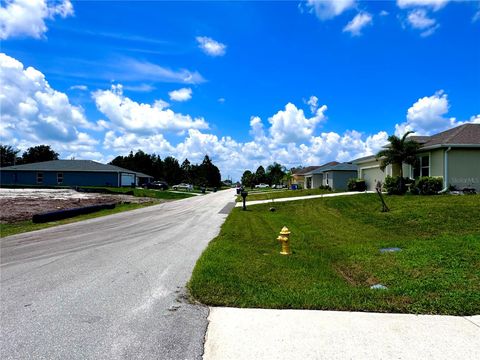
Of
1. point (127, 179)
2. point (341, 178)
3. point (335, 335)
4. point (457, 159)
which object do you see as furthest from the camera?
point (127, 179)

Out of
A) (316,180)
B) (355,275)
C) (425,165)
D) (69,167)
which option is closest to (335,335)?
(355,275)

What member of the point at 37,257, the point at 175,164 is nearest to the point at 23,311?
the point at 37,257

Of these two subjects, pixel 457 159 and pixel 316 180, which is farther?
pixel 316 180

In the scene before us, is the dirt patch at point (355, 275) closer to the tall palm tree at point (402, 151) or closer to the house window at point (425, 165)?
the tall palm tree at point (402, 151)

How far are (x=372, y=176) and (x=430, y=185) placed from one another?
36.1 ft

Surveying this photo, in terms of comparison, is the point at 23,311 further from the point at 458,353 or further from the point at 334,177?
the point at 334,177

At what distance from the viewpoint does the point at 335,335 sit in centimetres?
441

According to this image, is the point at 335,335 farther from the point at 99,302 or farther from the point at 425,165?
the point at 425,165

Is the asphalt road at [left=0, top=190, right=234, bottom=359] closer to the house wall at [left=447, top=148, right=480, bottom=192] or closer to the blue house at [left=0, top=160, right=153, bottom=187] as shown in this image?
the house wall at [left=447, top=148, right=480, bottom=192]

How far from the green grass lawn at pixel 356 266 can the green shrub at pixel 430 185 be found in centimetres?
Answer: 533

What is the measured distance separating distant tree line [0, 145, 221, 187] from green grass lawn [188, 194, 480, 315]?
88.9 m

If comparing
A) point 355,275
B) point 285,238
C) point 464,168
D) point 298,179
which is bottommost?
point 355,275

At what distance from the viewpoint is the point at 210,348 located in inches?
161

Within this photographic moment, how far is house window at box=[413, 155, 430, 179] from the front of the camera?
24391 mm
